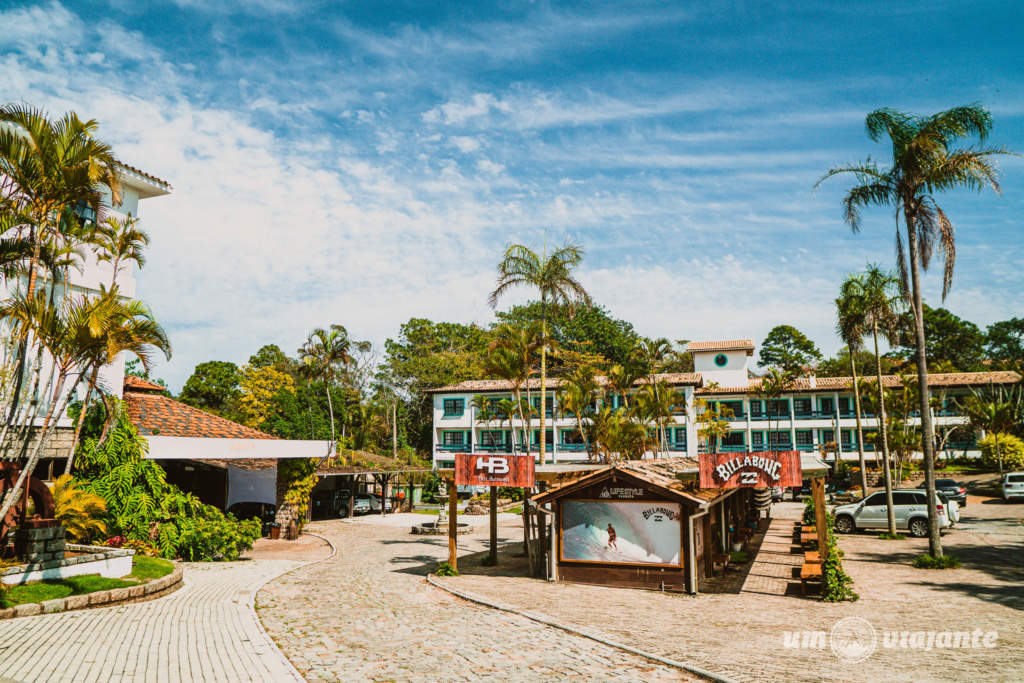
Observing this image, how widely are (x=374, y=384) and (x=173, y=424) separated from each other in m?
39.8

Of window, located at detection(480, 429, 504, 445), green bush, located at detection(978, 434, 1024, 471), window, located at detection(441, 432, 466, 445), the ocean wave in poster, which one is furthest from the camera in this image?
window, located at detection(441, 432, 466, 445)

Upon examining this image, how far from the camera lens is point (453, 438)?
5631cm

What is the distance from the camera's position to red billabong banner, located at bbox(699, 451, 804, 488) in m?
14.8

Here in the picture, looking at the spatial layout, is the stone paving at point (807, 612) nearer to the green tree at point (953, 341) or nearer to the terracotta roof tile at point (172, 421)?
the terracotta roof tile at point (172, 421)

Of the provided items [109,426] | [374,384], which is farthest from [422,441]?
[109,426]

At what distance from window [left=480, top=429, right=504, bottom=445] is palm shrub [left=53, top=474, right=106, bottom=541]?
38.2 m

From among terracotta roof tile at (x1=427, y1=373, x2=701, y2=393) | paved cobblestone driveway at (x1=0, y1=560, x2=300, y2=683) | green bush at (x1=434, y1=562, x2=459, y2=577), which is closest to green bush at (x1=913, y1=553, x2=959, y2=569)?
green bush at (x1=434, y1=562, x2=459, y2=577)

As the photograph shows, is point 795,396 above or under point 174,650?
above

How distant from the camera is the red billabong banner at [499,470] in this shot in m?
17.5

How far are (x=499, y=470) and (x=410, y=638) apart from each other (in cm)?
616

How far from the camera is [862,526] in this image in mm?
26234

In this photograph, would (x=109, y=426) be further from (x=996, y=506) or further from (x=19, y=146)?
(x=996, y=506)

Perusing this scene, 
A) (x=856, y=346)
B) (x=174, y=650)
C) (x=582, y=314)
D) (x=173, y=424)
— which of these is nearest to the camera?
(x=174, y=650)

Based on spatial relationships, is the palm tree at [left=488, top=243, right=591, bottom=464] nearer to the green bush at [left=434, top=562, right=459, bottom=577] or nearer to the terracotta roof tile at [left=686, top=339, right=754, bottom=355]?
the green bush at [left=434, top=562, right=459, bottom=577]
